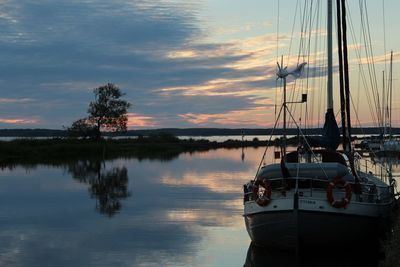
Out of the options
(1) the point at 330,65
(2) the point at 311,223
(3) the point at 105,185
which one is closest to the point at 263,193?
(2) the point at 311,223

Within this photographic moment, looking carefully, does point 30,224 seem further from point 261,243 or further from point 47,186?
point 47,186

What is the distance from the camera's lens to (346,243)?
15438 mm

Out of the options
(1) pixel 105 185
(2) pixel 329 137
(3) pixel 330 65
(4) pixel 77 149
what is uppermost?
(3) pixel 330 65

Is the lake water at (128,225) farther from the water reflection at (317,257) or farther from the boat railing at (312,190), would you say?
the boat railing at (312,190)

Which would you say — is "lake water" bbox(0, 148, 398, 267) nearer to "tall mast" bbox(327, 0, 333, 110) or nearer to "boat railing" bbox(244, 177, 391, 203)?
"boat railing" bbox(244, 177, 391, 203)

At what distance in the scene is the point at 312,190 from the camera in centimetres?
1535

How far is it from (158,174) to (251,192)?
25483 mm

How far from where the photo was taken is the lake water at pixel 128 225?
597 inches

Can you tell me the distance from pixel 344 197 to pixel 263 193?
2.19 m

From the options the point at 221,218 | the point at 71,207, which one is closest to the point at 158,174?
the point at 71,207

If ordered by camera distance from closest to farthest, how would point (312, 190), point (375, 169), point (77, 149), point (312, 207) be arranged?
1. point (312, 207)
2. point (312, 190)
3. point (375, 169)
4. point (77, 149)

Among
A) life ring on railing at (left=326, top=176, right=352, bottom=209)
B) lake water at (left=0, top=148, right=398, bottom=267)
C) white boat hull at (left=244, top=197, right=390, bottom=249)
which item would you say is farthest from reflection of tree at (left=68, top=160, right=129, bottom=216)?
life ring on railing at (left=326, top=176, right=352, bottom=209)

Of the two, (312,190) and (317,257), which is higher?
(312,190)

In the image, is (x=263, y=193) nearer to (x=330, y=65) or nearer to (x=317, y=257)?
(x=317, y=257)
